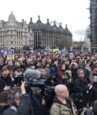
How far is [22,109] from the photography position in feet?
19.1

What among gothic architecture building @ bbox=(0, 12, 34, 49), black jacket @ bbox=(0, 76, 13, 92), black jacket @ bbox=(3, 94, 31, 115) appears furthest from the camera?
gothic architecture building @ bbox=(0, 12, 34, 49)

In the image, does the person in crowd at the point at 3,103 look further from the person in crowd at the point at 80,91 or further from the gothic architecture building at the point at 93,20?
the gothic architecture building at the point at 93,20

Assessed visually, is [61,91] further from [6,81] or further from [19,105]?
[6,81]

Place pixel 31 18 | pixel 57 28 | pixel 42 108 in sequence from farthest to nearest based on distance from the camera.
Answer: pixel 57 28 < pixel 31 18 < pixel 42 108

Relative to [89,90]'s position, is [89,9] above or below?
above

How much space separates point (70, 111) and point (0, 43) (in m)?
155

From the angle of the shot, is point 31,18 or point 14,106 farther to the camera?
point 31,18

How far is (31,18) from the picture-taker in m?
170

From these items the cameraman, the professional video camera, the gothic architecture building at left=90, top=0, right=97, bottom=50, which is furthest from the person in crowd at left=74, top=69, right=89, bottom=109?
the gothic architecture building at left=90, top=0, right=97, bottom=50

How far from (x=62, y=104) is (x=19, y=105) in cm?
66

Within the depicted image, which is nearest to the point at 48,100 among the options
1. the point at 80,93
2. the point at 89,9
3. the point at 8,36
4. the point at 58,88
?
the point at 58,88

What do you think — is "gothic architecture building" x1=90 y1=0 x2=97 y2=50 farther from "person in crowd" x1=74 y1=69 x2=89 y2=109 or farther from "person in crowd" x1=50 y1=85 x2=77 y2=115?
"person in crowd" x1=50 y1=85 x2=77 y2=115

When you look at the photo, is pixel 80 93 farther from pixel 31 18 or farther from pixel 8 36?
pixel 31 18

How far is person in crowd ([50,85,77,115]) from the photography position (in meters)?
6.04
